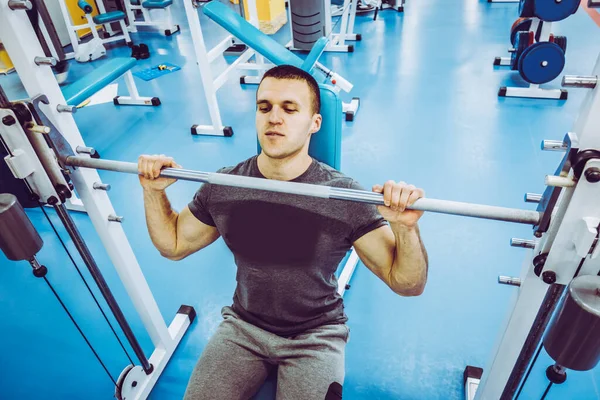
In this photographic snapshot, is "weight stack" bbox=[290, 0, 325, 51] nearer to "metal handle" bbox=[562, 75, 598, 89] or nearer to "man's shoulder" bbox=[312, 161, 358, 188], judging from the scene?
"man's shoulder" bbox=[312, 161, 358, 188]

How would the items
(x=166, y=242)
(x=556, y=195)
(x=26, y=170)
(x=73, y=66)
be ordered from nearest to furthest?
(x=556, y=195), (x=26, y=170), (x=166, y=242), (x=73, y=66)

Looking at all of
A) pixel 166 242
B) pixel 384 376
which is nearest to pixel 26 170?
pixel 166 242

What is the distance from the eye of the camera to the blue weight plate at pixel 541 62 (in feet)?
11.0

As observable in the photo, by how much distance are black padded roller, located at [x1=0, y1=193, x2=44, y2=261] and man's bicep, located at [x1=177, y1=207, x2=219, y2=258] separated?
435 mm

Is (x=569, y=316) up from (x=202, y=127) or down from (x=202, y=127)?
up

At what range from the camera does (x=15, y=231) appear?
110 cm

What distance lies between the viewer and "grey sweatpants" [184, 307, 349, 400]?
122 cm

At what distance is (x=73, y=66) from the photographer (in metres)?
5.22

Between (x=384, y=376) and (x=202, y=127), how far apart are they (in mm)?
2621

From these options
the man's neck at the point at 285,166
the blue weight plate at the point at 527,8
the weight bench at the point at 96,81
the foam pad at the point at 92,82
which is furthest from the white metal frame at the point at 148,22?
the man's neck at the point at 285,166

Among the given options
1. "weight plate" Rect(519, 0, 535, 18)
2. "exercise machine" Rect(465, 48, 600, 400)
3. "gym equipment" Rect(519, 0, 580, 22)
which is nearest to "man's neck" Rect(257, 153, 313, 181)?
"exercise machine" Rect(465, 48, 600, 400)

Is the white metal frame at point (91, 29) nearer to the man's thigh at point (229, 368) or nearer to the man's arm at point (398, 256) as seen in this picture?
the man's thigh at point (229, 368)

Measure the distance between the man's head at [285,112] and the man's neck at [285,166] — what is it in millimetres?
33

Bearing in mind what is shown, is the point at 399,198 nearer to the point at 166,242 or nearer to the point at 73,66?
the point at 166,242
